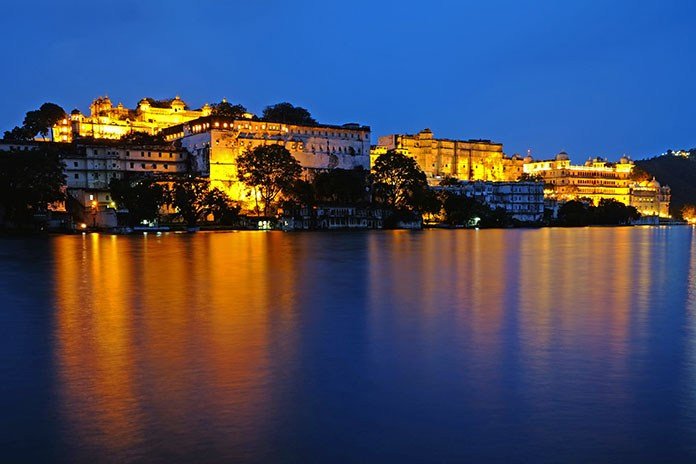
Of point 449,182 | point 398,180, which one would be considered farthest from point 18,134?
point 449,182

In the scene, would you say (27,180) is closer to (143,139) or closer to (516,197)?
(143,139)

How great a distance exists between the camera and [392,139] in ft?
392

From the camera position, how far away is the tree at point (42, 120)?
9475cm

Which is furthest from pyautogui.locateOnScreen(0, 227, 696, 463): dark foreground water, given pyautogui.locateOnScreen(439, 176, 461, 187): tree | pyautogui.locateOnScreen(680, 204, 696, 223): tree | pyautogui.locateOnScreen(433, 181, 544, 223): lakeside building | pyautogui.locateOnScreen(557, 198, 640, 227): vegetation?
pyautogui.locateOnScreen(680, 204, 696, 223): tree

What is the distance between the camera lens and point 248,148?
83.1m

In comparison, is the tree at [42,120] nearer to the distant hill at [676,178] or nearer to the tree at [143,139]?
the tree at [143,139]

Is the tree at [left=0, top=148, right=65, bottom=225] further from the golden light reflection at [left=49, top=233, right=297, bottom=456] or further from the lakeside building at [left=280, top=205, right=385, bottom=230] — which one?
the golden light reflection at [left=49, top=233, right=297, bottom=456]

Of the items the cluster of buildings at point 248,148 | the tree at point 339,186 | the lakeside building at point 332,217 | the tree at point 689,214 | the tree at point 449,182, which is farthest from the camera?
the tree at point 689,214

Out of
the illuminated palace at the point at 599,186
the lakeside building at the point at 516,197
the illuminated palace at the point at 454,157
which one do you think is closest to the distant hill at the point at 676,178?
the illuminated palace at the point at 599,186

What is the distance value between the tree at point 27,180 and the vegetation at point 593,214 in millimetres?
80576

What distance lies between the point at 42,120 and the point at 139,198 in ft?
140

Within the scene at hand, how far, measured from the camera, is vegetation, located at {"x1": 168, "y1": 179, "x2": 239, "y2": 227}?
6794 centimetres

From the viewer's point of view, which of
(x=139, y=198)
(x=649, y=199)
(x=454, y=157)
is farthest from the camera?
(x=649, y=199)

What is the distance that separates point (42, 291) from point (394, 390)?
14.6m
